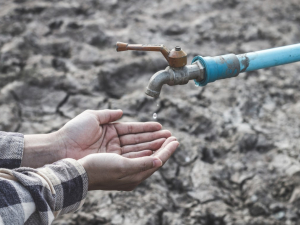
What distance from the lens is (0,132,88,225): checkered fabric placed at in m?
1.30

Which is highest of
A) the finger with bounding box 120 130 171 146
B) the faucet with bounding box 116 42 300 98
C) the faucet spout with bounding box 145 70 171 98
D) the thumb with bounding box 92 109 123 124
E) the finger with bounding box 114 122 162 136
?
the faucet with bounding box 116 42 300 98

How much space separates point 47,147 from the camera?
1.90 meters

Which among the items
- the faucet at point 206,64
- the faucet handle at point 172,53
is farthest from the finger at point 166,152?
the faucet handle at point 172,53

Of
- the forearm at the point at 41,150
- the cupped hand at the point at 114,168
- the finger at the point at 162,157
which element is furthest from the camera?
the forearm at the point at 41,150

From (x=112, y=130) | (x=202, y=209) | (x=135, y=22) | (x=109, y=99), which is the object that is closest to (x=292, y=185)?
(x=202, y=209)

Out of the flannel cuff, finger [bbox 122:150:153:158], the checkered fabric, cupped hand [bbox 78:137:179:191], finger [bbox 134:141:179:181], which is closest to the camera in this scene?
the checkered fabric

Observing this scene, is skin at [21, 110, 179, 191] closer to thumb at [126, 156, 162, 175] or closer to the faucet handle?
thumb at [126, 156, 162, 175]

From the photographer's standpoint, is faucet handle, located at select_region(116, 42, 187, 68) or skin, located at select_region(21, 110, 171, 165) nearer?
faucet handle, located at select_region(116, 42, 187, 68)

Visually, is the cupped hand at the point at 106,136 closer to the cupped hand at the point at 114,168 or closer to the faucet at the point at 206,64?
the cupped hand at the point at 114,168

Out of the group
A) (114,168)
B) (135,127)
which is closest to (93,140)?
(135,127)

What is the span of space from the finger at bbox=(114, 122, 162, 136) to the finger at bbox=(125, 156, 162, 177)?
41cm

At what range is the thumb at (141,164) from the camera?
1.61 meters

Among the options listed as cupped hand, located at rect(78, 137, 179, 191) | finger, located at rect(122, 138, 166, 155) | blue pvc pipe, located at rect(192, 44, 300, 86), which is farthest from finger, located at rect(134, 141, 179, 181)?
blue pvc pipe, located at rect(192, 44, 300, 86)

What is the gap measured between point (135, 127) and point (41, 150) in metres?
0.55
